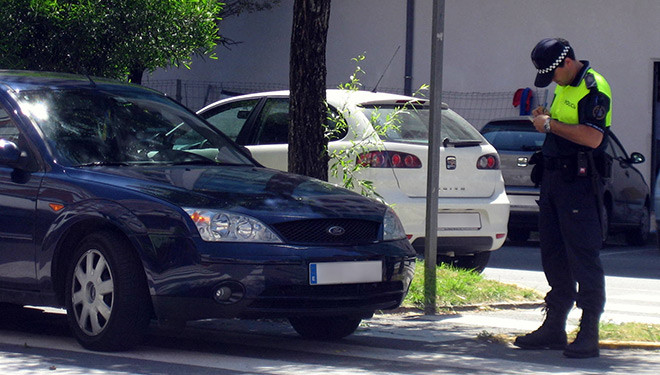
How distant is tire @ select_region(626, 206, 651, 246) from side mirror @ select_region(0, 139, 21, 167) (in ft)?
33.2

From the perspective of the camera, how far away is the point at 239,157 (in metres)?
7.46

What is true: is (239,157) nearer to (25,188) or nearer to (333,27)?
(25,188)

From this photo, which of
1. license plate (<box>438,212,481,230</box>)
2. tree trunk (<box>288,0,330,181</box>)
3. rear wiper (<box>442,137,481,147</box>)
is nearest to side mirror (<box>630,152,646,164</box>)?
rear wiper (<box>442,137,481,147</box>)

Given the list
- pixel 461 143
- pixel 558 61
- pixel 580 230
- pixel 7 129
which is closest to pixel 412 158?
pixel 461 143

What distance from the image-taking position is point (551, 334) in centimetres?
658

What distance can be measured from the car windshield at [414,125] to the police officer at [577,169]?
2.50 metres

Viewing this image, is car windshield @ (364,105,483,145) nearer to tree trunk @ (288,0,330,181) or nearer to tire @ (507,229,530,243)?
tree trunk @ (288,0,330,181)

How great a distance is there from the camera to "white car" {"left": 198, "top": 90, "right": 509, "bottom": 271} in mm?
9109

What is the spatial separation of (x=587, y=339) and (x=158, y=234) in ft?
7.65

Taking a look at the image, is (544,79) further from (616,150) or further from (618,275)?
(616,150)

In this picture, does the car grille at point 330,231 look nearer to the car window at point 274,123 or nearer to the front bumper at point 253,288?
the front bumper at point 253,288

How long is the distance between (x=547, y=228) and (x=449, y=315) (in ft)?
5.60

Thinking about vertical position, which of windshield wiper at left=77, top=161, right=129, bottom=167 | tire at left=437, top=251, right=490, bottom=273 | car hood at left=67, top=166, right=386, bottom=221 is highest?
windshield wiper at left=77, top=161, right=129, bottom=167

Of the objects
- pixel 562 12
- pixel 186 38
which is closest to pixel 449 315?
pixel 186 38
